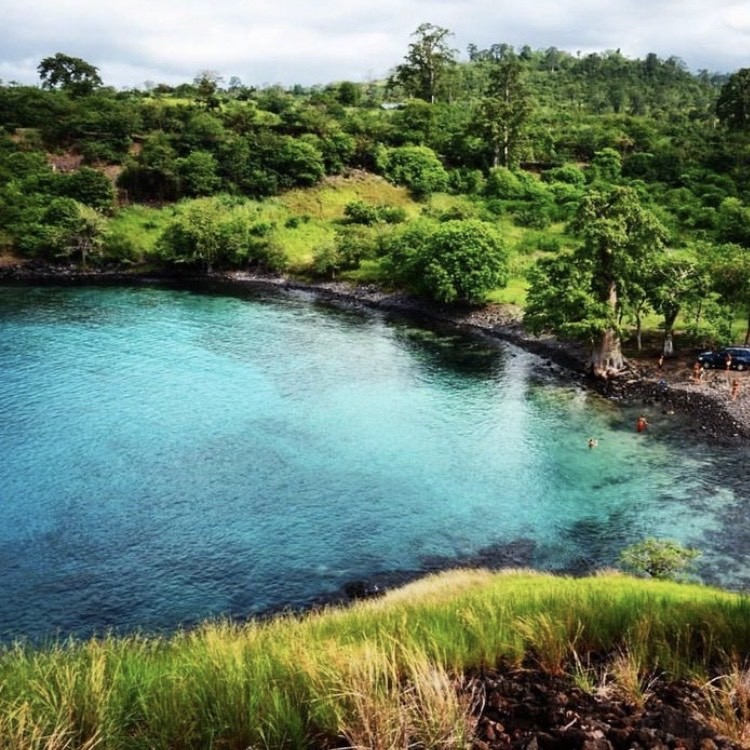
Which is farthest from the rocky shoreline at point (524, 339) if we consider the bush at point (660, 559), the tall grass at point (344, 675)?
the tall grass at point (344, 675)

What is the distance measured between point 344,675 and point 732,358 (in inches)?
2120

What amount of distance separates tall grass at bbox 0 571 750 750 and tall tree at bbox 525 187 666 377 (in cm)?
4256

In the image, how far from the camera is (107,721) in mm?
9453

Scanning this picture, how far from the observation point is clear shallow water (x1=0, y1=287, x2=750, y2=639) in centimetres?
3119

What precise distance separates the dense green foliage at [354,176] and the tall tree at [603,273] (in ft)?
12.0

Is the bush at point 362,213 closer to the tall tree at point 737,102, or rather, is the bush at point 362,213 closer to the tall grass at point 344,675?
the tall tree at point 737,102

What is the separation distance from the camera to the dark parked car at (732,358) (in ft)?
180

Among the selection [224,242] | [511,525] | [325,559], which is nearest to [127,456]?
[325,559]

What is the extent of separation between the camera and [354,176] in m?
116

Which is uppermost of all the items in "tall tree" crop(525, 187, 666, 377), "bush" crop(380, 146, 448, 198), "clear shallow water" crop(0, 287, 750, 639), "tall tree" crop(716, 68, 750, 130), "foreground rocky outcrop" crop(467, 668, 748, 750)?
"tall tree" crop(716, 68, 750, 130)

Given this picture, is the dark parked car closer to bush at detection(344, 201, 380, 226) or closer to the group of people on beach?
the group of people on beach

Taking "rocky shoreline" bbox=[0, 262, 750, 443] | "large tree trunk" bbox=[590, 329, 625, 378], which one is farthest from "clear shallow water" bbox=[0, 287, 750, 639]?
"large tree trunk" bbox=[590, 329, 625, 378]

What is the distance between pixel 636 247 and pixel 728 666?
4890 cm

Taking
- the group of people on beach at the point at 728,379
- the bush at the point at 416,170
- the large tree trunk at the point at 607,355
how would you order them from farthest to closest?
the bush at the point at 416,170 < the large tree trunk at the point at 607,355 < the group of people on beach at the point at 728,379
